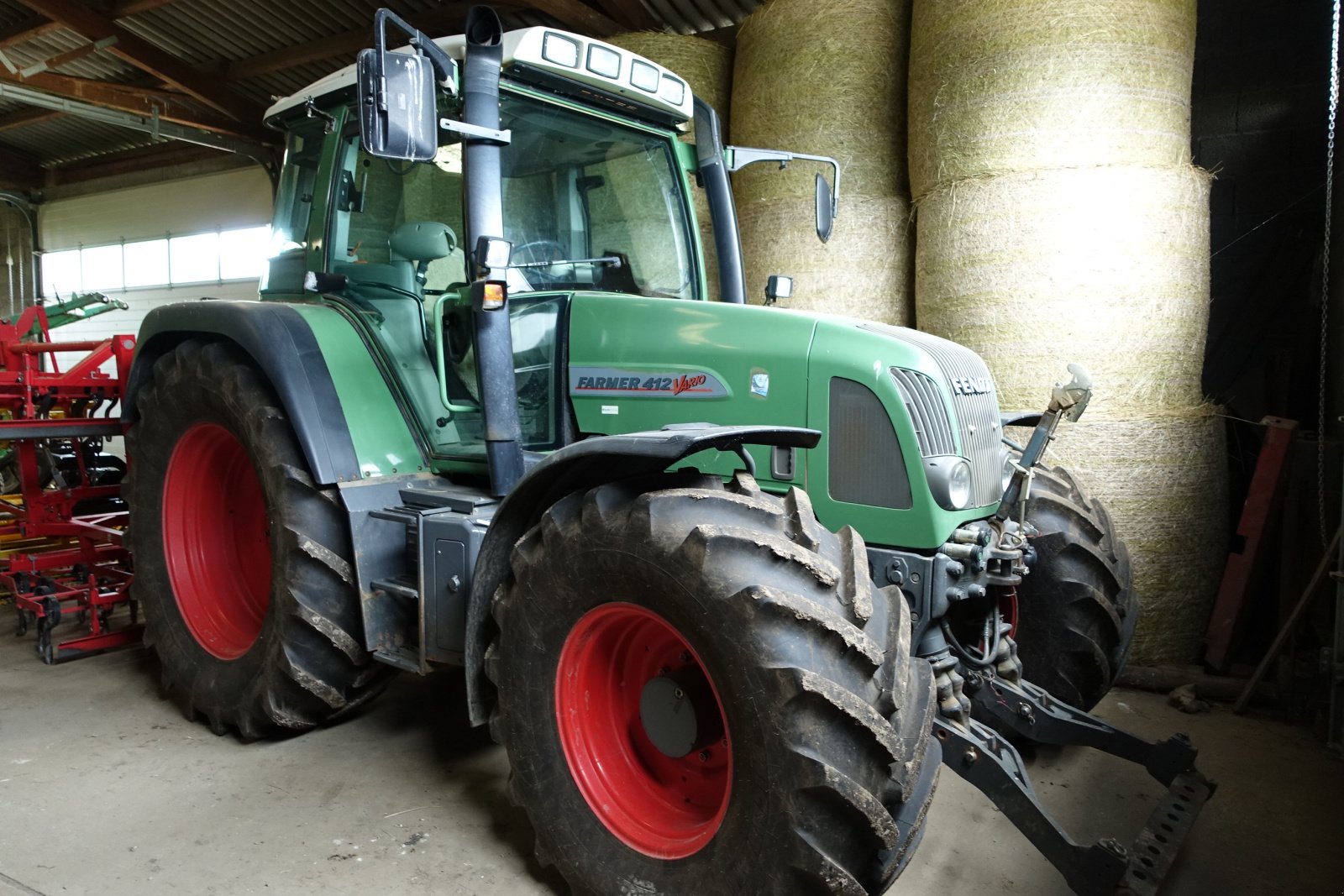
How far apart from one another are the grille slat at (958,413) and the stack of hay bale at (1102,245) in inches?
46.0

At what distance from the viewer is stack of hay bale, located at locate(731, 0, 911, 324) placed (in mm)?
4484

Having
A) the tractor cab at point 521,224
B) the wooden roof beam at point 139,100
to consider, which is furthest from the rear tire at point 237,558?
the wooden roof beam at point 139,100

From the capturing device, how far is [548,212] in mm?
3053

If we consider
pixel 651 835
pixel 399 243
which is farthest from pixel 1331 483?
pixel 399 243

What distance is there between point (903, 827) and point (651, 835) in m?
0.60

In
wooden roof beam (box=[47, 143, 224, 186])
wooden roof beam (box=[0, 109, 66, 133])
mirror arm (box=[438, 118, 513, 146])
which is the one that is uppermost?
wooden roof beam (box=[0, 109, 66, 133])

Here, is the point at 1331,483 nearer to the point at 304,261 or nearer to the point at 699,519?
the point at 699,519

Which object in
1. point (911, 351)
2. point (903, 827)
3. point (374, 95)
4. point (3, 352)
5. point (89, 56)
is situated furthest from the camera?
point (89, 56)

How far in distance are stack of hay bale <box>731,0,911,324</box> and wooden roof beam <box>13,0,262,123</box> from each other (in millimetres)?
6456

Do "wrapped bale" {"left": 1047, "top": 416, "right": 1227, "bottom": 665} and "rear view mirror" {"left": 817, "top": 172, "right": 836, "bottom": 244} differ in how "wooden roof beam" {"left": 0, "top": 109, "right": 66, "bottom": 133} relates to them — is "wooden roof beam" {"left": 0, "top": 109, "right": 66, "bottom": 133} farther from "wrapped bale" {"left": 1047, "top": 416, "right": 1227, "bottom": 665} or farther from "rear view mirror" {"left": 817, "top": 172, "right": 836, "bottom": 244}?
"wrapped bale" {"left": 1047, "top": 416, "right": 1227, "bottom": 665}

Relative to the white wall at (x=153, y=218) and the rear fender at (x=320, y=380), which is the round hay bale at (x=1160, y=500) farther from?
the white wall at (x=153, y=218)

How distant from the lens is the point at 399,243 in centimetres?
316

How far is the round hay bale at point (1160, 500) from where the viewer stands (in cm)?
386

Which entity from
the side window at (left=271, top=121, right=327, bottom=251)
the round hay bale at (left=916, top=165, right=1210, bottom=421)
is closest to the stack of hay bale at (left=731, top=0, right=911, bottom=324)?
the round hay bale at (left=916, top=165, right=1210, bottom=421)
